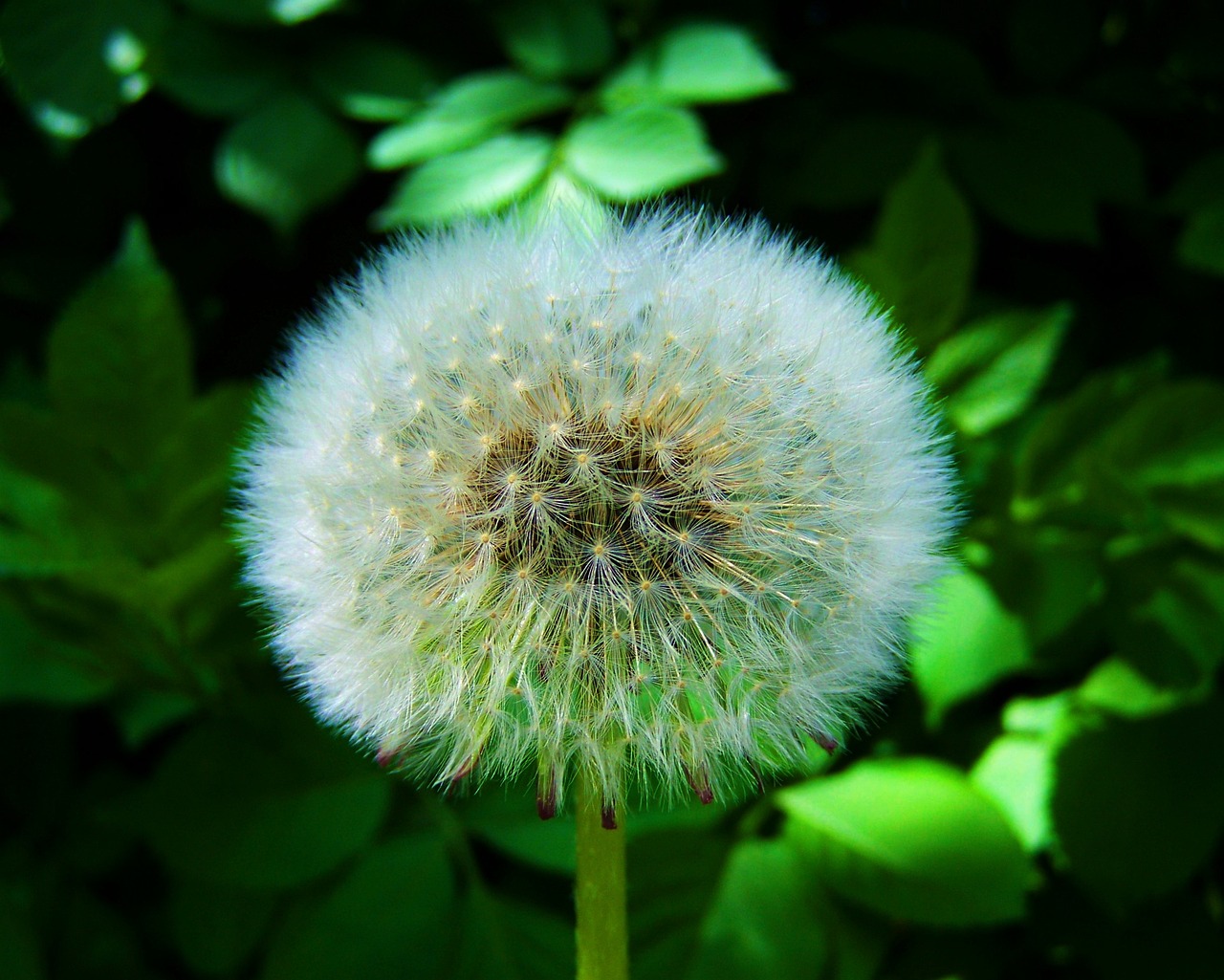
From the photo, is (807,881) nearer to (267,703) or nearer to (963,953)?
Result: (963,953)

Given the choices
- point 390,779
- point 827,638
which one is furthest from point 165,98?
point 827,638

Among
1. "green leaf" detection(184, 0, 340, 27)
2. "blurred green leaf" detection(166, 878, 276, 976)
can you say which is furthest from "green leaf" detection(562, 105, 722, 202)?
"blurred green leaf" detection(166, 878, 276, 976)

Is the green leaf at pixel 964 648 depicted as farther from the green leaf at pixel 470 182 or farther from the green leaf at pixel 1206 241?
the green leaf at pixel 470 182

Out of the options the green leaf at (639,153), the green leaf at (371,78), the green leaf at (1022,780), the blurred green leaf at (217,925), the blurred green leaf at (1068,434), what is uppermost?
the green leaf at (371,78)

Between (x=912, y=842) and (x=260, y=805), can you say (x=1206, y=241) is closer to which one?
(x=912, y=842)

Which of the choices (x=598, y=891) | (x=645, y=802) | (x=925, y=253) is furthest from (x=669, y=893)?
(x=925, y=253)

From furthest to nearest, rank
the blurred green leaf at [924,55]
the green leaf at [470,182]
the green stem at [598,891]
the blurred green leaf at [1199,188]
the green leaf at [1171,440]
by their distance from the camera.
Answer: the blurred green leaf at [924,55] → the blurred green leaf at [1199,188] → the green leaf at [470,182] → the green leaf at [1171,440] → the green stem at [598,891]

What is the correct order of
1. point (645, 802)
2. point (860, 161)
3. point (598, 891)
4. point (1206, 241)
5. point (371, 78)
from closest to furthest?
point (598, 891) < point (645, 802) < point (1206, 241) < point (371, 78) < point (860, 161)

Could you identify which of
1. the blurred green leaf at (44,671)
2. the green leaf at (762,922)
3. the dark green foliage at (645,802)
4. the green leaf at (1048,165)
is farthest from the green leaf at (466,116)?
the green leaf at (762,922)
